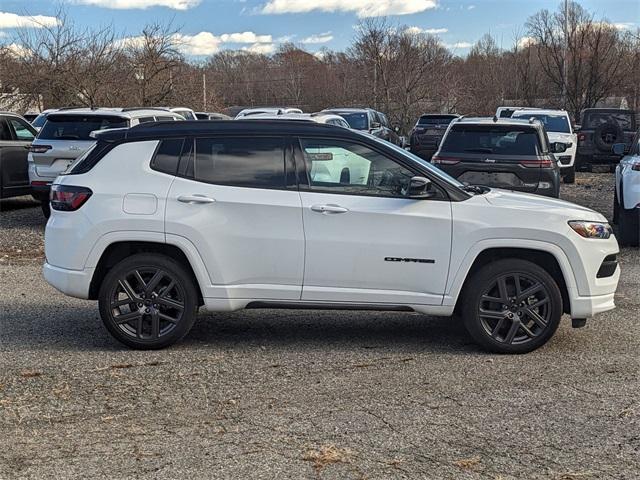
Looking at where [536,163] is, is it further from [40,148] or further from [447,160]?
[40,148]

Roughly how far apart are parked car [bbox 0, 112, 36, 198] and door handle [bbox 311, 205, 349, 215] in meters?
9.47

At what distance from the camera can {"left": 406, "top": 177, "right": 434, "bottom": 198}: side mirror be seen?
5.74 metres

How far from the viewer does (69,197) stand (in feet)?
19.5

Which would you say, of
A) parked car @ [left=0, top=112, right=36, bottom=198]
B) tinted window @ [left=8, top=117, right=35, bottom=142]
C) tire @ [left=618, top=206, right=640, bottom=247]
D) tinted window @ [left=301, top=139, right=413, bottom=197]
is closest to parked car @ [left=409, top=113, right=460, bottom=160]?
tinted window @ [left=8, top=117, right=35, bottom=142]

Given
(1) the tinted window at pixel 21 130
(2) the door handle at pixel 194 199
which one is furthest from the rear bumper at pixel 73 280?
(1) the tinted window at pixel 21 130

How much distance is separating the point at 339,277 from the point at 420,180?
0.95 meters

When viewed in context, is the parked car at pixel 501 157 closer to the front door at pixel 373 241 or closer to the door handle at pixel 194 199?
the front door at pixel 373 241

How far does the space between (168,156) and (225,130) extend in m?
0.49

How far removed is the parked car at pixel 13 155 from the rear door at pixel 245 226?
8.96 m

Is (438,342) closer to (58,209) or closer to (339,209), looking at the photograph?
(339,209)

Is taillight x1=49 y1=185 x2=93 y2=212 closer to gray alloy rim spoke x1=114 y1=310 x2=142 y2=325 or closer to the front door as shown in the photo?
gray alloy rim spoke x1=114 y1=310 x2=142 y2=325

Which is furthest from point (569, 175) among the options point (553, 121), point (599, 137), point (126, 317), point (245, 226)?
point (126, 317)

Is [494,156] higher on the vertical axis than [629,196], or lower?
higher

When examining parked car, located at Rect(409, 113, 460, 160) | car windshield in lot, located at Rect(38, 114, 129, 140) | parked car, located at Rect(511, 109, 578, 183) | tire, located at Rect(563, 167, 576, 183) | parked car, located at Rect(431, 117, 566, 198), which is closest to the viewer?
parked car, located at Rect(431, 117, 566, 198)
